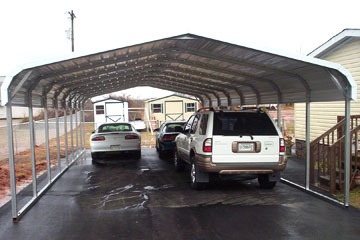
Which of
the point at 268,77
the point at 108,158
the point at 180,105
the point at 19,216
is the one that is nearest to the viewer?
the point at 19,216

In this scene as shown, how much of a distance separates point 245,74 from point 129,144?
553 centimetres

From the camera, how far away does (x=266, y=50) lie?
6078 mm

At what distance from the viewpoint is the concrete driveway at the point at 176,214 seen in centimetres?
507

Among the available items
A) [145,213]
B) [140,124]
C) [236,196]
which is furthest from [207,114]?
[140,124]

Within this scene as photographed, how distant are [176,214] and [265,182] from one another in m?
2.87

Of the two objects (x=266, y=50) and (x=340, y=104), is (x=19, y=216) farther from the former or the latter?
(x=340, y=104)

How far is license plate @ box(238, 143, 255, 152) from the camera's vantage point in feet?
23.1

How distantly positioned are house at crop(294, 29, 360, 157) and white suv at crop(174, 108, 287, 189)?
3.37m

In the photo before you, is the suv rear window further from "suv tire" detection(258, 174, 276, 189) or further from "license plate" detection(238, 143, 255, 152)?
"suv tire" detection(258, 174, 276, 189)

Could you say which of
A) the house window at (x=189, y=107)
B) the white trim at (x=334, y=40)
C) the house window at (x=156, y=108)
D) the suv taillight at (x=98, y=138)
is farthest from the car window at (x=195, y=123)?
the house window at (x=156, y=108)

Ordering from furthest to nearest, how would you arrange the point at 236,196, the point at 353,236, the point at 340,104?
the point at 340,104
the point at 236,196
the point at 353,236

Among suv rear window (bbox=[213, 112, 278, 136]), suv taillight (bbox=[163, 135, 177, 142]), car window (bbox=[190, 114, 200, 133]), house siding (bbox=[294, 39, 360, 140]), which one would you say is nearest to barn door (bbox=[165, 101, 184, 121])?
house siding (bbox=[294, 39, 360, 140])

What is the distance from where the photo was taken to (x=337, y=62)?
37.9 feet

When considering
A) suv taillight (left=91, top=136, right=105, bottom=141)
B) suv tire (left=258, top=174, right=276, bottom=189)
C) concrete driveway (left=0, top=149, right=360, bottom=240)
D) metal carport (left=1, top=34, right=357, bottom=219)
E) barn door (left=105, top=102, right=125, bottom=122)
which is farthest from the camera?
barn door (left=105, top=102, right=125, bottom=122)
